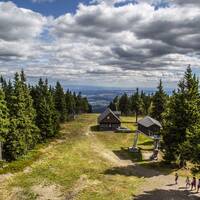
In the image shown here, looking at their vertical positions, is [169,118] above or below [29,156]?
above

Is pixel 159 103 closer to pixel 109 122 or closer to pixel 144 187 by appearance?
pixel 109 122

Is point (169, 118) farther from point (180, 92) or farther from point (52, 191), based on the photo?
point (52, 191)

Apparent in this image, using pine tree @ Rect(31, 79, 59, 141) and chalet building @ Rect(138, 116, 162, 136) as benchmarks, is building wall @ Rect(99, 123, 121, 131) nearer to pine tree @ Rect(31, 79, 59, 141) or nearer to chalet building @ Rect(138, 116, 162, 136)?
chalet building @ Rect(138, 116, 162, 136)

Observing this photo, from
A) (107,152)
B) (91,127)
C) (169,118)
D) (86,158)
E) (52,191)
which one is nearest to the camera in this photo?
(52,191)

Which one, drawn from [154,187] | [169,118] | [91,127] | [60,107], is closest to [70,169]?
[154,187]

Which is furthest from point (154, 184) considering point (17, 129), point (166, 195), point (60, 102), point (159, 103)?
point (60, 102)
